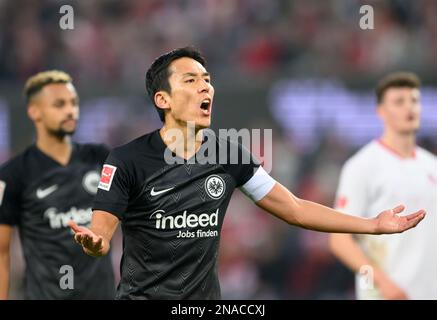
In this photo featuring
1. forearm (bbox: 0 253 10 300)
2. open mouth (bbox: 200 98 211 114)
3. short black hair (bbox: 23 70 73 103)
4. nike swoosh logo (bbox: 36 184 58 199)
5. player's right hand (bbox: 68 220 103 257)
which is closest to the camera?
player's right hand (bbox: 68 220 103 257)

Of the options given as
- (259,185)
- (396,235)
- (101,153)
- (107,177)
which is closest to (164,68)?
(107,177)

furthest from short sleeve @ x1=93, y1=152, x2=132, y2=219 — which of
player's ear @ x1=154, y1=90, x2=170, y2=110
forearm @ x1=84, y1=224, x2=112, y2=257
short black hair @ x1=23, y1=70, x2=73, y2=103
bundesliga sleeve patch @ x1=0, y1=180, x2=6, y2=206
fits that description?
short black hair @ x1=23, y1=70, x2=73, y2=103

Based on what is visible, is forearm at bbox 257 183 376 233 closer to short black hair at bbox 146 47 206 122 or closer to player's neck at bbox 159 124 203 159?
player's neck at bbox 159 124 203 159

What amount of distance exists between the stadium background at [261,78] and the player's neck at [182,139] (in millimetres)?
6824

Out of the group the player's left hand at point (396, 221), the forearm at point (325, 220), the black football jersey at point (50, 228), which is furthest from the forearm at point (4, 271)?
the player's left hand at point (396, 221)

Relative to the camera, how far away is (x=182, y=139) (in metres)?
5.88

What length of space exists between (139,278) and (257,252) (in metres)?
7.48

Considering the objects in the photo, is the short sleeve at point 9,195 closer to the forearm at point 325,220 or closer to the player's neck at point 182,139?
the player's neck at point 182,139

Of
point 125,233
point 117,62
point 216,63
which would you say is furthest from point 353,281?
point 125,233

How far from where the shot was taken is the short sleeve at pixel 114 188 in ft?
18.1

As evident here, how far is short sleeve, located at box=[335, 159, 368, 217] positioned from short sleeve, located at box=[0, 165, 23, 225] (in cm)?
243

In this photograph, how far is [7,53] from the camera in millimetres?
15828

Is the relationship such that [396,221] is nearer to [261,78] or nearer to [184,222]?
[184,222]

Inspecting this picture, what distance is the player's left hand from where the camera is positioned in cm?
558
